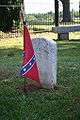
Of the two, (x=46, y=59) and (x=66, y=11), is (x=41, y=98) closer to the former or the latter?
(x=46, y=59)

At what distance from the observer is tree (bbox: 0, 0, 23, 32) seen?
819 inches

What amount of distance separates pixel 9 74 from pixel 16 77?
1.33 feet

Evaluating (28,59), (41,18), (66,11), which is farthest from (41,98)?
(41,18)

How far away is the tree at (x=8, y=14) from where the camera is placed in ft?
68.2

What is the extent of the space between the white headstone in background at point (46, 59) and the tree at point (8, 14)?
13008 mm

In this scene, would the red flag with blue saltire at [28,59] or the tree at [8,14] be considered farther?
the tree at [8,14]

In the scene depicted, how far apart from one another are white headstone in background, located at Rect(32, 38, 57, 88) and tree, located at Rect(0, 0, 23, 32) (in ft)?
42.7

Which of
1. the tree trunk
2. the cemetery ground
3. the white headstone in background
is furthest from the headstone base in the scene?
the white headstone in background

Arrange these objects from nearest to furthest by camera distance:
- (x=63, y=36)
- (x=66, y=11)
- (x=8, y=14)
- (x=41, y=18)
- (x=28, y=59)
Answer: (x=28, y=59) < (x=63, y=36) < (x=8, y=14) < (x=66, y=11) < (x=41, y=18)

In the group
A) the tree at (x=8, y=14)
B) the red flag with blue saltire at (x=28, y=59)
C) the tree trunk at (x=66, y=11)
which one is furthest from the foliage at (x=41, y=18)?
the red flag with blue saltire at (x=28, y=59)

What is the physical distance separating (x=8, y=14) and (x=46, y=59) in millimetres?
13643

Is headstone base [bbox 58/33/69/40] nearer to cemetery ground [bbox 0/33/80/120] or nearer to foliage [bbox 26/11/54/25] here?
foliage [bbox 26/11/54/25]

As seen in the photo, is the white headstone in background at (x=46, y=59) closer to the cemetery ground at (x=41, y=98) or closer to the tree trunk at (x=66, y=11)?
the cemetery ground at (x=41, y=98)

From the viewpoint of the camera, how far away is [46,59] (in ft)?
25.2
